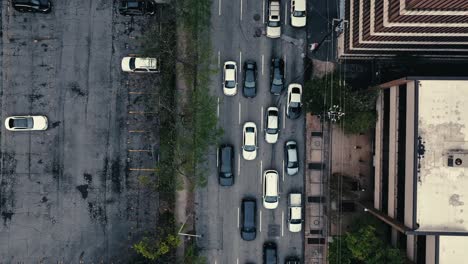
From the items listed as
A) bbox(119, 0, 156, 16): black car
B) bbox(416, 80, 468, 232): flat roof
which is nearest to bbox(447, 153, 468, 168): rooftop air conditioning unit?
bbox(416, 80, 468, 232): flat roof

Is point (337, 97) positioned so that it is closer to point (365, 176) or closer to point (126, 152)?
point (365, 176)

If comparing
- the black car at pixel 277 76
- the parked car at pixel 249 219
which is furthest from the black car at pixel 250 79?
the parked car at pixel 249 219

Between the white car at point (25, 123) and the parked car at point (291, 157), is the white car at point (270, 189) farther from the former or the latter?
the white car at point (25, 123)

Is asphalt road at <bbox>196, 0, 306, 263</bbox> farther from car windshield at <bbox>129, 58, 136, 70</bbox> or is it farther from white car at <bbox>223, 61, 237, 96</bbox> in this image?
car windshield at <bbox>129, 58, 136, 70</bbox>

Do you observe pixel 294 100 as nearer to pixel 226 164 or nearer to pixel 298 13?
pixel 298 13

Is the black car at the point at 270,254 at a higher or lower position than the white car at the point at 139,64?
lower

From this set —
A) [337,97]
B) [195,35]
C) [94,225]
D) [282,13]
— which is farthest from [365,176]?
[94,225]
